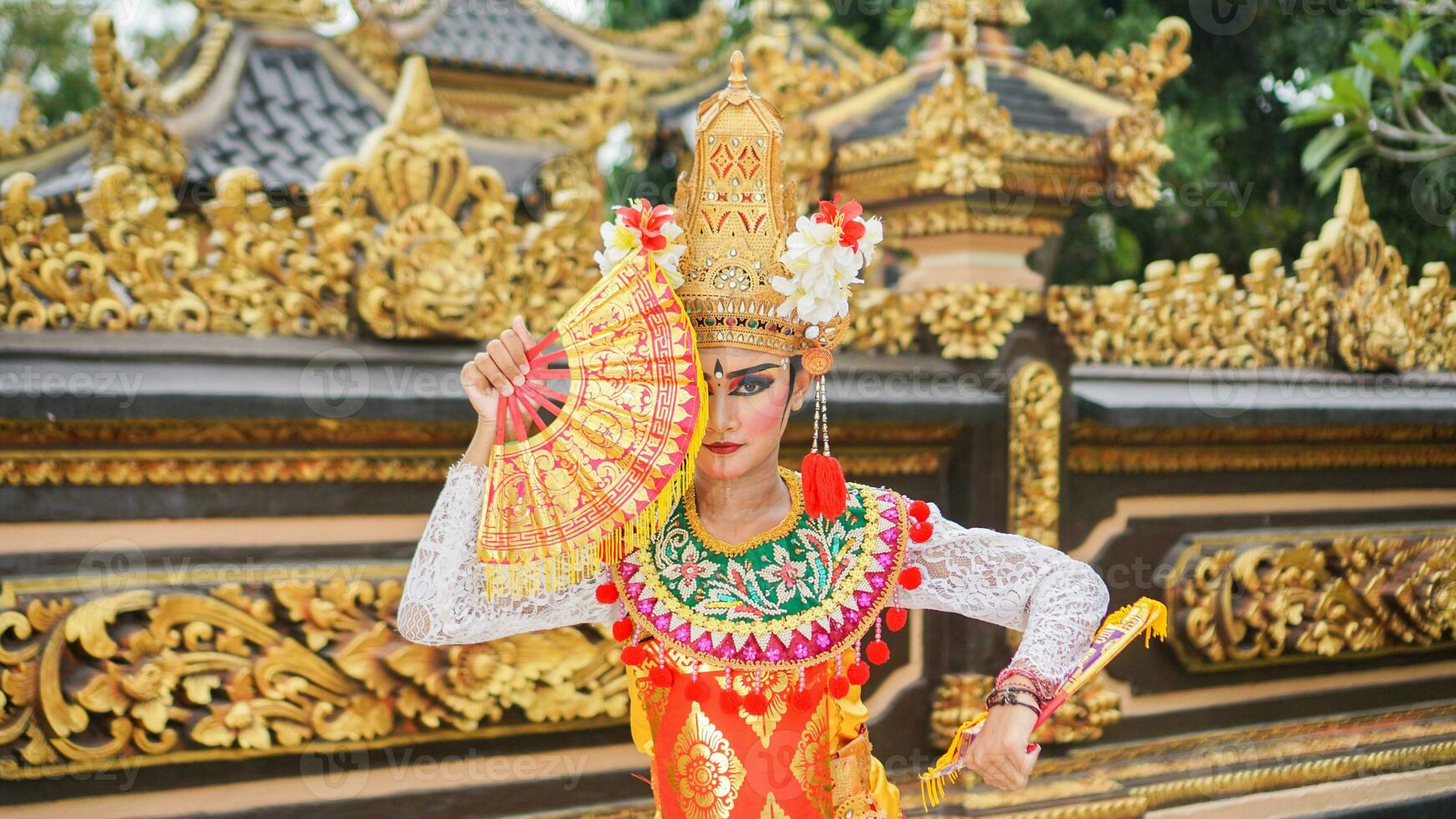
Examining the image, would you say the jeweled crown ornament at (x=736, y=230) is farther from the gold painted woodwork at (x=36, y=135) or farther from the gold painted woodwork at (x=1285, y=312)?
the gold painted woodwork at (x=36, y=135)

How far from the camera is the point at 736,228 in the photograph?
250 cm

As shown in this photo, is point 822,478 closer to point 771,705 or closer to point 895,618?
point 895,618

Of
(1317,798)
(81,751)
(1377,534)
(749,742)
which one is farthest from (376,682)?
(1377,534)

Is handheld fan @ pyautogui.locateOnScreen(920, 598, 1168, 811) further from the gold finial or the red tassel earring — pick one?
the gold finial

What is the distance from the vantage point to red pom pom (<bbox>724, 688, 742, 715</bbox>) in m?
2.57

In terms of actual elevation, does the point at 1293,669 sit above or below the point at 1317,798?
above

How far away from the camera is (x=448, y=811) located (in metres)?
3.68

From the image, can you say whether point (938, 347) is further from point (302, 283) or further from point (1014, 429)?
point (302, 283)

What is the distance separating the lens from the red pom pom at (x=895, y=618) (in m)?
2.61

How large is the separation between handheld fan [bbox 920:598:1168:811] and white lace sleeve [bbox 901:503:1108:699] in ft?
0.07

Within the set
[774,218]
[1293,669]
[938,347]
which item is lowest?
[1293,669]

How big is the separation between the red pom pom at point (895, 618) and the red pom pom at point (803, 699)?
205mm

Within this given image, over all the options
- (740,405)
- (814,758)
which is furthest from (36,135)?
(814,758)

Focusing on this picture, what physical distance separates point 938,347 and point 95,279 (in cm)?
250
